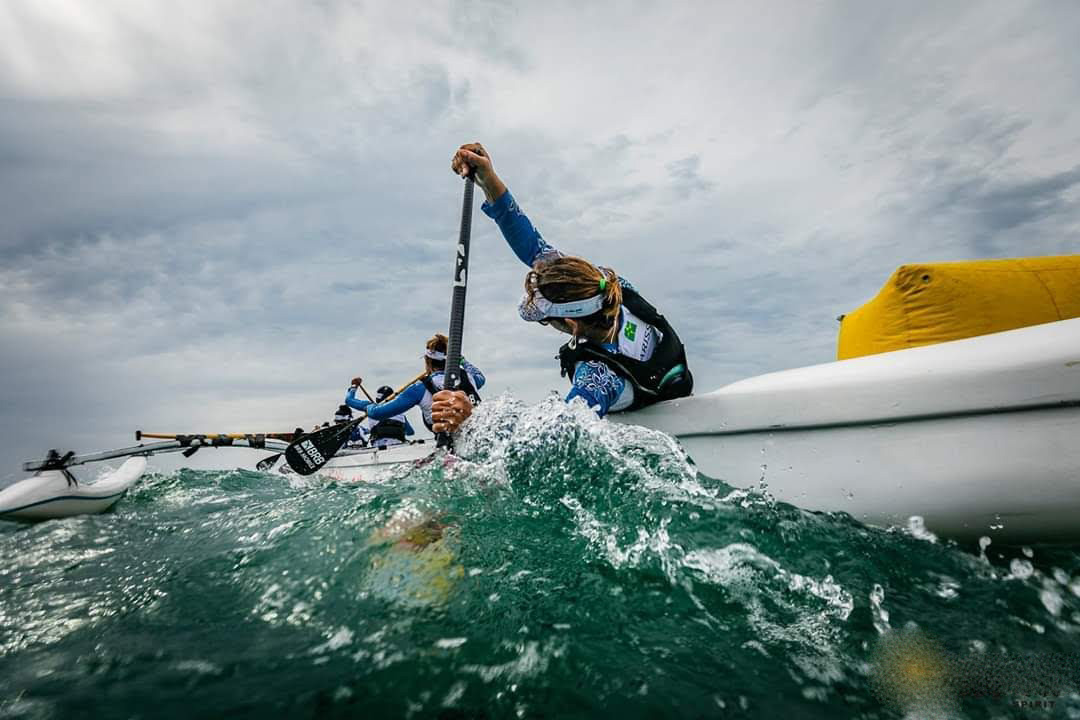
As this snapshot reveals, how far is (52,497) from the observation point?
14.8 ft

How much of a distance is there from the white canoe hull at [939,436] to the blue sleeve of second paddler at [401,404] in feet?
23.7

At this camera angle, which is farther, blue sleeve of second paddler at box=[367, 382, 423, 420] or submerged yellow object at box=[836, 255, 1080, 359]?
blue sleeve of second paddler at box=[367, 382, 423, 420]

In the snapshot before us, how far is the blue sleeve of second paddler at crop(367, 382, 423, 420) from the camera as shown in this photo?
900 centimetres

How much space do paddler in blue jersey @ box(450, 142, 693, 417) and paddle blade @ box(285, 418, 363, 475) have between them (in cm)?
474

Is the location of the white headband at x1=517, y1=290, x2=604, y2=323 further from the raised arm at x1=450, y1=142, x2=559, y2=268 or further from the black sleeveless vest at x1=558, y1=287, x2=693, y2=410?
the raised arm at x1=450, y1=142, x2=559, y2=268

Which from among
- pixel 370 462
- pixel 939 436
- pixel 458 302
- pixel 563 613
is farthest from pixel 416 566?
pixel 370 462

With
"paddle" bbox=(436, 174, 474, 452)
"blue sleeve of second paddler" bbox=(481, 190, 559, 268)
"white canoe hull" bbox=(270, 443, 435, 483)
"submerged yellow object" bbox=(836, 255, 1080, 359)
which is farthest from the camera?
"white canoe hull" bbox=(270, 443, 435, 483)

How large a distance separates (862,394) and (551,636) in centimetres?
172

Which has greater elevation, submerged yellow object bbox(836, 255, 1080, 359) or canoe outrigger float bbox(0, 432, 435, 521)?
submerged yellow object bbox(836, 255, 1080, 359)

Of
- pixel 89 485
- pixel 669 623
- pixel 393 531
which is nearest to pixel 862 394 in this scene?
pixel 669 623

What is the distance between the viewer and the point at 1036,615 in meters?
1.63

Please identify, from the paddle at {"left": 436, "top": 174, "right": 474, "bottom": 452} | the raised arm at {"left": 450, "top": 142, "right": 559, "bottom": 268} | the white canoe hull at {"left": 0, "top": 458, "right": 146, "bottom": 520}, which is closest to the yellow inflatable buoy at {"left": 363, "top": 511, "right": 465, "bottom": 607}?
the paddle at {"left": 436, "top": 174, "right": 474, "bottom": 452}

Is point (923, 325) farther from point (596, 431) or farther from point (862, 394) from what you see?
point (596, 431)

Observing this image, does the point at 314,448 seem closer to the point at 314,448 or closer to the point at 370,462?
the point at 314,448
